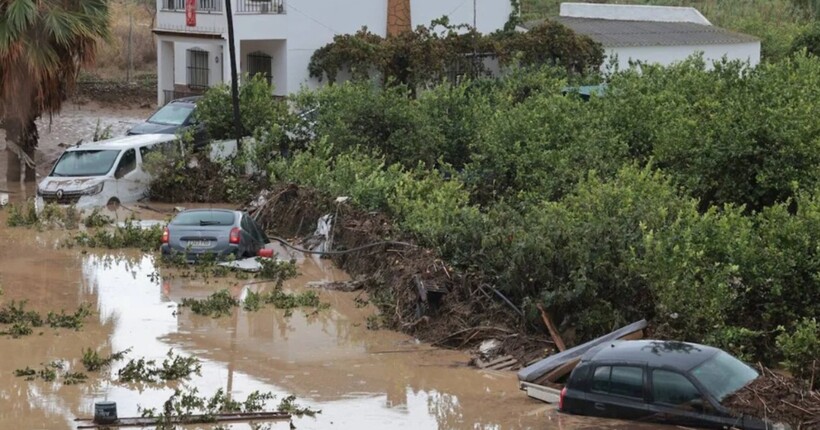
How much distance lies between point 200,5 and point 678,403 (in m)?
29.9

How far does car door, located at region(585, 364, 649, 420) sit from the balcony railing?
2786 centimetres

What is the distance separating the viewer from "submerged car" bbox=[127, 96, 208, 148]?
112 ft

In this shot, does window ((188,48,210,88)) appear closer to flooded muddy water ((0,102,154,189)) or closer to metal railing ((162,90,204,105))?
metal railing ((162,90,204,105))

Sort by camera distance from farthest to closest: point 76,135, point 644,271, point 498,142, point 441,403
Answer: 1. point 76,135
2. point 498,142
3. point 644,271
4. point 441,403

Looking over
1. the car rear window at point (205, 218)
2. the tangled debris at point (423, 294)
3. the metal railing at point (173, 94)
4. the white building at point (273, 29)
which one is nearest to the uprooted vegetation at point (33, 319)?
the car rear window at point (205, 218)

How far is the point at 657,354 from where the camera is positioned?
47.9 ft

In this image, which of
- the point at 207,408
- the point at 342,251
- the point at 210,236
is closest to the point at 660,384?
the point at 207,408

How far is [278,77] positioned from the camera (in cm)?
4153

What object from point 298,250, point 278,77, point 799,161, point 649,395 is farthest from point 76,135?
point 649,395

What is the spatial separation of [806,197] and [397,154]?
1454cm

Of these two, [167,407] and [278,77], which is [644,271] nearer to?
[167,407]

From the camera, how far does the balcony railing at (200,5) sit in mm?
40281

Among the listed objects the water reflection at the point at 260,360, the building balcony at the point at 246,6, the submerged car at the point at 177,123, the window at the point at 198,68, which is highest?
the building balcony at the point at 246,6

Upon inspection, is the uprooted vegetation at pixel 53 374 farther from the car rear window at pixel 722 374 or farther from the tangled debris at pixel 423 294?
the car rear window at pixel 722 374
